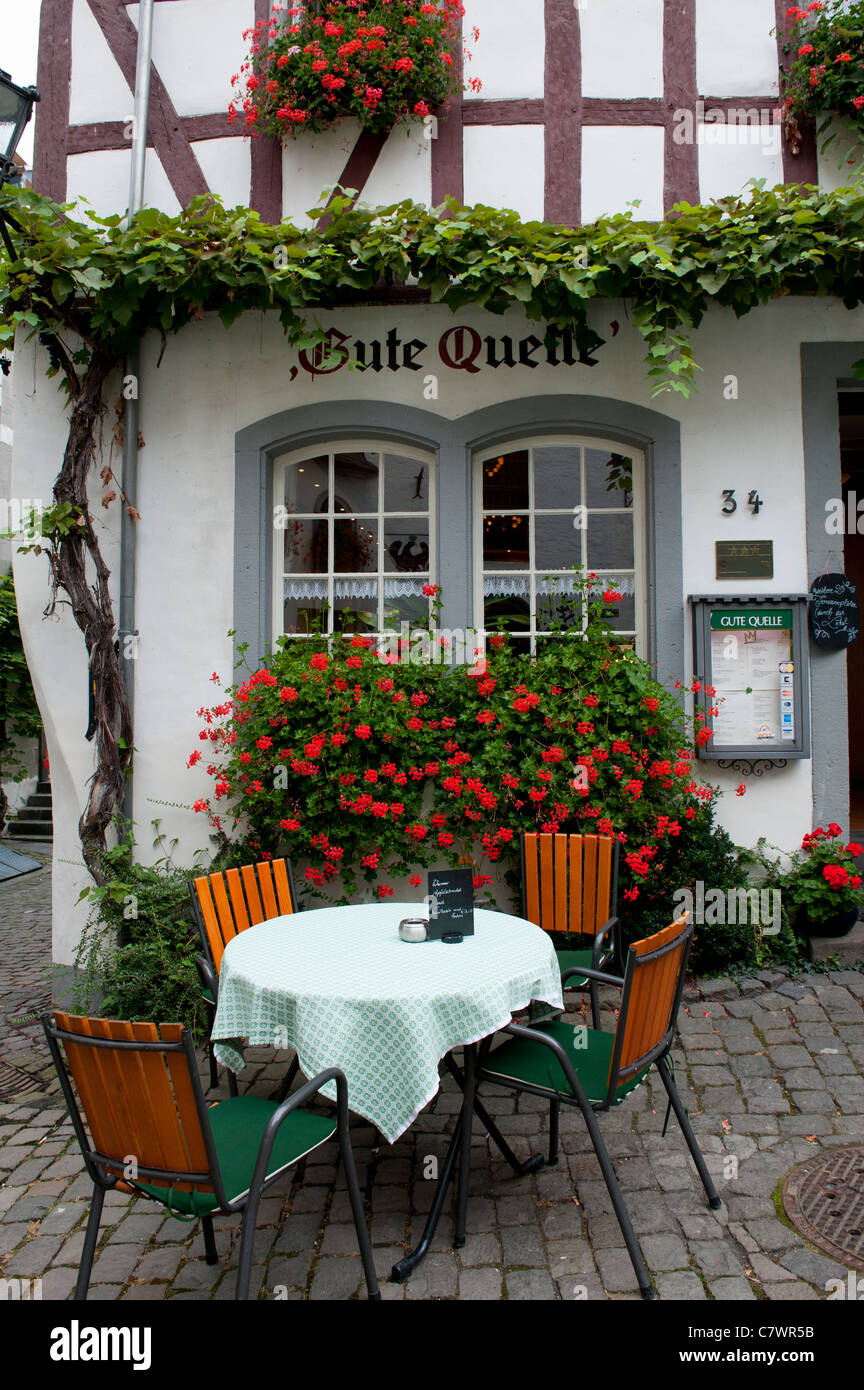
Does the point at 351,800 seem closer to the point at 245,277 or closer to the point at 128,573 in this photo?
the point at 128,573

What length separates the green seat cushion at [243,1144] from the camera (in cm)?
224

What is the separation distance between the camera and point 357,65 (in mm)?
A: 4980

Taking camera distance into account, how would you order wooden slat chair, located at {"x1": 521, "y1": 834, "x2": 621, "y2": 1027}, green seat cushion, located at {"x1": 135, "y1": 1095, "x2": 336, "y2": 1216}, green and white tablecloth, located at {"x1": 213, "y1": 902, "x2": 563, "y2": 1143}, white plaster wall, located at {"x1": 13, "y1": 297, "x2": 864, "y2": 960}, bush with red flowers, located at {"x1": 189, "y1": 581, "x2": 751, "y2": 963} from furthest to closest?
white plaster wall, located at {"x1": 13, "y1": 297, "x2": 864, "y2": 960}, bush with red flowers, located at {"x1": 189, "y1": 581, "x2": 751, "y2": 963}, wooden slat chair, located at {"x1": 521, "y1": 834, "x2": 621, "y2": 1027}, green and white tablecloth, located at {"x1": 213, "y1": 902, "x2": 563, "y2": 1143}, green seat cushion, located at {"x1": 135, "y1": 1095, "x2": 336, "y2": 1216}

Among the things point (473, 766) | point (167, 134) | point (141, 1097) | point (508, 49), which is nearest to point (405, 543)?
point (473, 766)

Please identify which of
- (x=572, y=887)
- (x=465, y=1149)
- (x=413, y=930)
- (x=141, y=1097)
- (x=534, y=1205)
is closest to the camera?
(x=141, y=1097)

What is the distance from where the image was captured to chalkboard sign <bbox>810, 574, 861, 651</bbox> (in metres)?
5.07

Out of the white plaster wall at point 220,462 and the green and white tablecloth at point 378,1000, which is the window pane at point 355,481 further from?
the green and white tablecloth at point 378,1000

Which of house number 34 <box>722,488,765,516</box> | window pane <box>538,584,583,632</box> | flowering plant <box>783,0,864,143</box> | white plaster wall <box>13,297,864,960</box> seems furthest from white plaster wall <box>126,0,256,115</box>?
house number 34 <box>722,488,765,516</box>

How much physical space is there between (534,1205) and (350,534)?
3726 millimetres

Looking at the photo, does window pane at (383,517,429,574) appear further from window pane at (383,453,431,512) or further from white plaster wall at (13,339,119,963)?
white plaster wall at (13,339,119,963)

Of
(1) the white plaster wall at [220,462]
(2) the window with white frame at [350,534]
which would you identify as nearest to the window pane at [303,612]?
(2) the window with white frame at [350,534]

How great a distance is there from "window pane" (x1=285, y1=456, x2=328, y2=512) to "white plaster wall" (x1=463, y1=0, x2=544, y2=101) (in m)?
2.23

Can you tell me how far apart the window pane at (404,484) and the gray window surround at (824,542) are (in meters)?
2.18

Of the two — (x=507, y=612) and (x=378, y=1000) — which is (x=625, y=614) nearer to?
(x=507, y=612)
